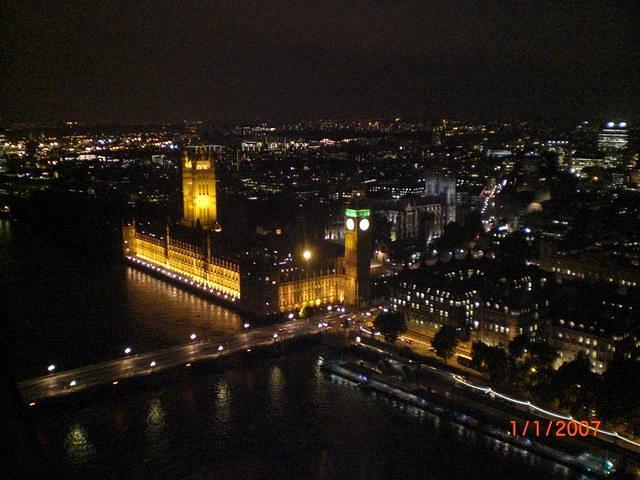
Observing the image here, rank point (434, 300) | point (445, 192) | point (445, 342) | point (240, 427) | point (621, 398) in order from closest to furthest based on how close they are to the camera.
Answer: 1. point (621, 398)
2. point (240, 427)
3. point (445, 342)
4. point (434, 300)
5. point (445, 192)

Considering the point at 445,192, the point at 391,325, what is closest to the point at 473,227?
the point at 445,192

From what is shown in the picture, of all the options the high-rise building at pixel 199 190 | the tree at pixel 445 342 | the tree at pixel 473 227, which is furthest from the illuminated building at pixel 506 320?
the high-rise building at pixel 199 190

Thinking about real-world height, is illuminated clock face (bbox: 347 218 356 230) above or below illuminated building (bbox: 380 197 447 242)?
above

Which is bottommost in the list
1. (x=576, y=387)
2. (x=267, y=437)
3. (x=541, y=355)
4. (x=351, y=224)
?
(x=267, y=437)

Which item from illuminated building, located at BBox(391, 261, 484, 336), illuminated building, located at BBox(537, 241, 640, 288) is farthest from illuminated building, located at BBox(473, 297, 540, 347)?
illuminated building, located at BBox(537, 241, 640, 288)

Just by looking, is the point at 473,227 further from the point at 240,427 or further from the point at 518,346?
the point at 240,427

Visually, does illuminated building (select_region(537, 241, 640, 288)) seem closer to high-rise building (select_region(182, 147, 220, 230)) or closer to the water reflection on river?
the water reflection on river
